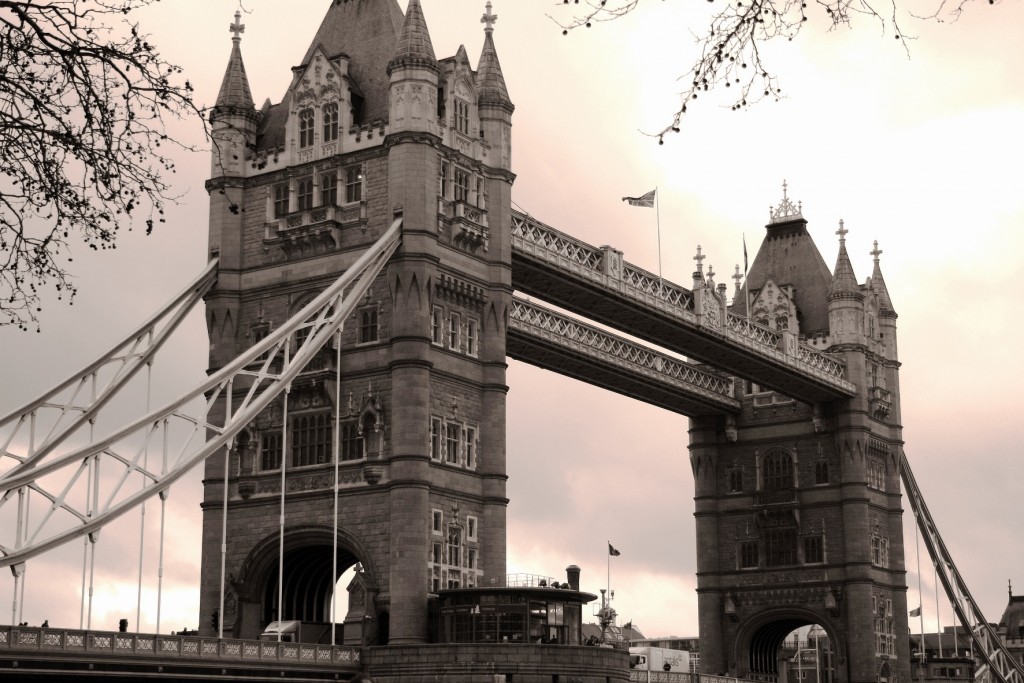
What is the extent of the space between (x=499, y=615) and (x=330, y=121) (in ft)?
65.3

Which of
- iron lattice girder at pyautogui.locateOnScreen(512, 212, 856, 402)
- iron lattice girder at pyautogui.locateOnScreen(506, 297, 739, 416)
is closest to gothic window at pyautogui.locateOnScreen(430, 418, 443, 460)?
iron lattice girder at pyautogui.locateOnScreen(512, 212, 856, 402)

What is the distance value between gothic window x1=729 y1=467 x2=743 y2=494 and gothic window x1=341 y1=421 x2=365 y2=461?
37.0 metres

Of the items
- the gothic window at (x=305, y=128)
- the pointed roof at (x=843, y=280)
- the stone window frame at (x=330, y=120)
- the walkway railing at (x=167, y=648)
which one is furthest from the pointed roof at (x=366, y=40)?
the pointed roof at (x=843, y=280)

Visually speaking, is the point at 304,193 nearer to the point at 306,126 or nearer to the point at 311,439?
the point at 306,126

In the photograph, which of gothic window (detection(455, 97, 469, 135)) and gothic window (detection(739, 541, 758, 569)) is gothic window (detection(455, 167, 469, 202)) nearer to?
gothic window (detection(455, 97, 469, 135))

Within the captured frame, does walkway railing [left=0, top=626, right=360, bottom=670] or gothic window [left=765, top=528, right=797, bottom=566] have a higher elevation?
gothic window [left=765, top=528, right=797, bottom=566]

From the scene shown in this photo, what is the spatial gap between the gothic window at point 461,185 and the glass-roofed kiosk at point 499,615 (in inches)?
587

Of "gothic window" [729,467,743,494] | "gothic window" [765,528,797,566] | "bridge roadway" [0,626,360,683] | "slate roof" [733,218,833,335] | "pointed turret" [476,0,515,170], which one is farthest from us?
"slate roof" [733,218,833,335]

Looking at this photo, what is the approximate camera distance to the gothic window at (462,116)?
5894cm

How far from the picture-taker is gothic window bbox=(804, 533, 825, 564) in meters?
84.5

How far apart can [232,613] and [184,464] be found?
31.8 feet

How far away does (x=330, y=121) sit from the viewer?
5912 centimetres

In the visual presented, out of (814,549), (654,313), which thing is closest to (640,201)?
(654,313)

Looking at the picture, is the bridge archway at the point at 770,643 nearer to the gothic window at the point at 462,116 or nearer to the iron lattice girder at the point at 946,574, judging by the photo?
the iron lattice girder at the point at 946,574
